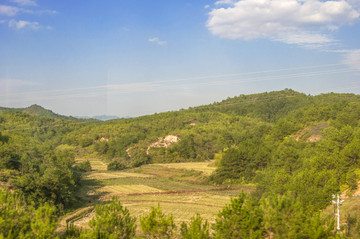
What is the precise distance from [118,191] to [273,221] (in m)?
35.0

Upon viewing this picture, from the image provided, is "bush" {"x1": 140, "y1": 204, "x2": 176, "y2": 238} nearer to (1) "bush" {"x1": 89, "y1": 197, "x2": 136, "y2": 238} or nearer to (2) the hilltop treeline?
(1) "bush" {"x1": 89, "y1": 197, "x2": 136, "y2": 238}

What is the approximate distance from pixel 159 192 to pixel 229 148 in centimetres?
2052

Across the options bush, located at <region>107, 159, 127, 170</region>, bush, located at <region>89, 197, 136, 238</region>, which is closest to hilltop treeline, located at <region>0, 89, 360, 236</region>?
bush, located at <region>107, 159, 127, 170</region>

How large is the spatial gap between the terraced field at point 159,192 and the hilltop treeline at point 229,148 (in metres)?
3.21

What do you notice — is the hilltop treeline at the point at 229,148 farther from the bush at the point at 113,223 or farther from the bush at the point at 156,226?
the bush at the point at 113,223

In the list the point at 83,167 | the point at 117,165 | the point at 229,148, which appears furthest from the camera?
the point at 117,165

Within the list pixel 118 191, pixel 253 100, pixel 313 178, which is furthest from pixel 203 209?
pixel 253 100

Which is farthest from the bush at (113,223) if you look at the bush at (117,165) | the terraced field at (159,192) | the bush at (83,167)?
the bush at (117,165)

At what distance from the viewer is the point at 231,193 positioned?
4538 cm

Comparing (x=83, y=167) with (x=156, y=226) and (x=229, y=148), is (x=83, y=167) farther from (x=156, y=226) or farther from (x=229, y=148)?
(x=156, y=226)

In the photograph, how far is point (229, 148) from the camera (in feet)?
205

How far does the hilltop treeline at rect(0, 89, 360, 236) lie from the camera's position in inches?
1286

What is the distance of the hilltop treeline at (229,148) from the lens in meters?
32.7

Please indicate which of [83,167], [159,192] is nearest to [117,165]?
[83,167]
